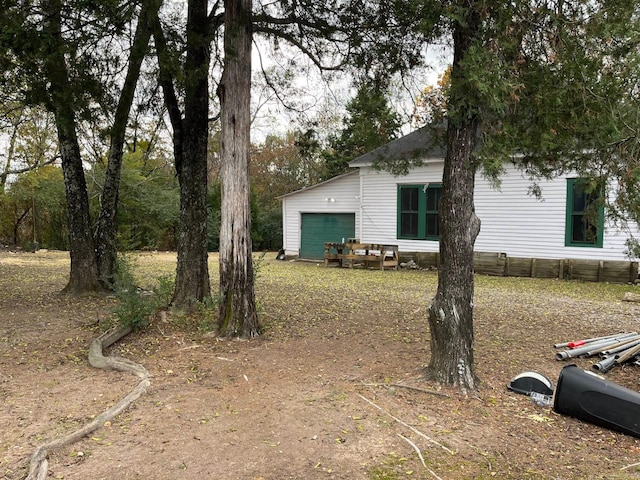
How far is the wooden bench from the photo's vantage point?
1501 cm

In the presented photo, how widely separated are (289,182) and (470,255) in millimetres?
27895

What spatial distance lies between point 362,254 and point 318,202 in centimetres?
321

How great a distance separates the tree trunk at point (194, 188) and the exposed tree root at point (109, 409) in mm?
1338

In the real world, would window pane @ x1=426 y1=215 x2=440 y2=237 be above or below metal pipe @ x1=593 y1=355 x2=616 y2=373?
above

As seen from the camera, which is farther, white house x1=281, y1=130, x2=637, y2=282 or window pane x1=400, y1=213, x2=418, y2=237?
window pane x1=400, y1=213, x2=418, y2=237

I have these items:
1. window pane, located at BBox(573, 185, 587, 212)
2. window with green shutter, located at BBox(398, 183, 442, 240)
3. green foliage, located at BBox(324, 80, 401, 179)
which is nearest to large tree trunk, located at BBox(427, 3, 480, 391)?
green foliage, located at BBox(324, 80, 401, 179)

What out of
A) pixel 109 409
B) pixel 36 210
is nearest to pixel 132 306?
pixel 109 409

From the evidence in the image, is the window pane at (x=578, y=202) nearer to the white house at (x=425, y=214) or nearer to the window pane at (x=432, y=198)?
the white house at (x=425, y=214)

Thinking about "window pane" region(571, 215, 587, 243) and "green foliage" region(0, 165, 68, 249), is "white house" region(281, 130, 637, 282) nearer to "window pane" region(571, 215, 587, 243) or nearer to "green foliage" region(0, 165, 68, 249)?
"window pane" region(571, 215, 587, 243)

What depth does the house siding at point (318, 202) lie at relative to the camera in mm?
16875

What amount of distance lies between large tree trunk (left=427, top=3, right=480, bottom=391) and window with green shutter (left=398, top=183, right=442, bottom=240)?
10306 mm

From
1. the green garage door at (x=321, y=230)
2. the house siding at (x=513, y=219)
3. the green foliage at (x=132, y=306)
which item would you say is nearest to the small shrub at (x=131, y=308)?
the green foliage at (x=132, y=306)

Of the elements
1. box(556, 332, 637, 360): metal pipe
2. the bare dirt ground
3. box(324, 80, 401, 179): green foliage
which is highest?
box(324, 80, 401, 179): green foliage

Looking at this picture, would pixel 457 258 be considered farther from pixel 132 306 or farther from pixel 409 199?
pixel 409 199
